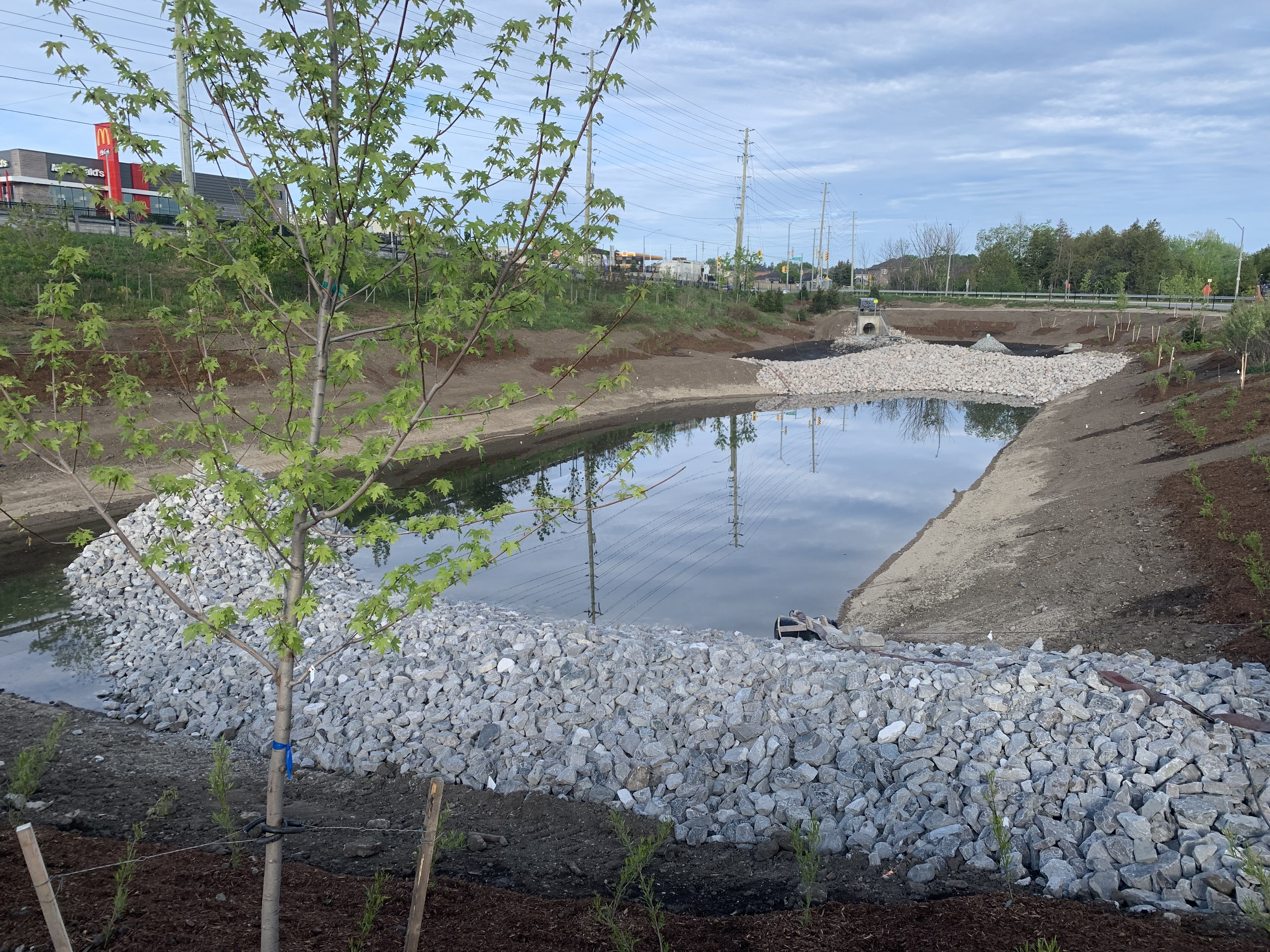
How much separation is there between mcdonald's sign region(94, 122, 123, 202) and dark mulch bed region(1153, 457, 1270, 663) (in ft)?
36.0

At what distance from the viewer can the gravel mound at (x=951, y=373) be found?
45500mm

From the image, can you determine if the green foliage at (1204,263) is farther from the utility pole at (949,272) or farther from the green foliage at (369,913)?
the green foliage at (369,913)

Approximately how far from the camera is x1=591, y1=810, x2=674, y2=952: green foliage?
4.90m

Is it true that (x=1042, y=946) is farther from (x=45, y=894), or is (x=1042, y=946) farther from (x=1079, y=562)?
(x=1079, y=562)

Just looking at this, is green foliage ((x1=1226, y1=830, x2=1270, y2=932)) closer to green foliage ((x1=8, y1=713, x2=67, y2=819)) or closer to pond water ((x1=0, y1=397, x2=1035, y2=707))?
pond water ((x1=0, y1=397, x2=1035, y2=707))

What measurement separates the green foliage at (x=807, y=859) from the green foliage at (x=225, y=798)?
3706 mm

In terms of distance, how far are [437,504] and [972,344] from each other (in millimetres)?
52131

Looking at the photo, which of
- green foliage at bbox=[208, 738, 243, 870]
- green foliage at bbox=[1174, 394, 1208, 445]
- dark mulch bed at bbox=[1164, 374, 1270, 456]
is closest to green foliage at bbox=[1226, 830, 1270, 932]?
green foliage at bbox=[208, 738, 243, 870]

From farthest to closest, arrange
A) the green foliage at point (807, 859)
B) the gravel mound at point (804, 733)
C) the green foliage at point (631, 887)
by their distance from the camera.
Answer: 1. the gravel mound at point (804, 733)
2. the green foliage at point (807, 859)
3. the green foliage at point (631, 887)

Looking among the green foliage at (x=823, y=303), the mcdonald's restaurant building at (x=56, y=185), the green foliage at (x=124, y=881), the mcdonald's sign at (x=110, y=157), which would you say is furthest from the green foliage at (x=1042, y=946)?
the green foliage at (x=823, y=303)

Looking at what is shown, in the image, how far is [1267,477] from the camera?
15.8 metres

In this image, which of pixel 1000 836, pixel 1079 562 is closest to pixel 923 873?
pixel 1000 836

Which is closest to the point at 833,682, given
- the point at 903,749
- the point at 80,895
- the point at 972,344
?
the point at 903,749

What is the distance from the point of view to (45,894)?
3.57 metres
